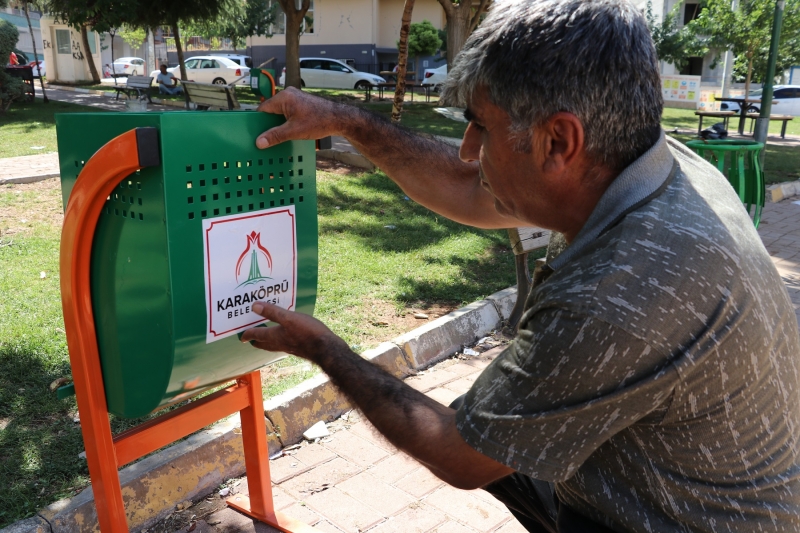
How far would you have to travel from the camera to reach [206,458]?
2.75 metres

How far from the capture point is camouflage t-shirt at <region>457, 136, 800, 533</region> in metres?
1.29

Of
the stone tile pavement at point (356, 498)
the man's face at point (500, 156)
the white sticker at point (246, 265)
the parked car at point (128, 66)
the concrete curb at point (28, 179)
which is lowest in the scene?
the stone tile pavement at point (356, 498)

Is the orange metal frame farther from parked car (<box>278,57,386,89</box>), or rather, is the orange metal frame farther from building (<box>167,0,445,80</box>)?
building (<box>167,0,445,80</box>)

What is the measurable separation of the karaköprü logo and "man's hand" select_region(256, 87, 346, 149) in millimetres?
254

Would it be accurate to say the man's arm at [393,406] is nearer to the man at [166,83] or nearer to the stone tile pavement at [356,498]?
the stone tile pavement at [356,498]

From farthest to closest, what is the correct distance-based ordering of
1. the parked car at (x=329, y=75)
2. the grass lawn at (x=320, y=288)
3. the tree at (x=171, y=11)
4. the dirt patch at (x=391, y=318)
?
1. the parked car at (x=329, y=75)
2. the tree at (x=171, y=11)
3. the dirt patch at (x=391, y=318)
4. the grass lawn at (x=320, y=288)

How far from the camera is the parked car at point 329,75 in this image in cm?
2744

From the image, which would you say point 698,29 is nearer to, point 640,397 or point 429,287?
point 429,287

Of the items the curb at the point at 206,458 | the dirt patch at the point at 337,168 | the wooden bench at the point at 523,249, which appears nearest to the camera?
the curb at the point at 206,458

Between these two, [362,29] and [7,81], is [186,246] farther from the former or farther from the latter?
[362,29]

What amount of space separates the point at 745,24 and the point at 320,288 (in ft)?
65.2

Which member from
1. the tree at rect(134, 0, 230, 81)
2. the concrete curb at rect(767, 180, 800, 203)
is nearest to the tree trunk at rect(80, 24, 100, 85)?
the tree at rect(134, 0, 230, 81)

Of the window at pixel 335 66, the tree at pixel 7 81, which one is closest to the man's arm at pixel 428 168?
the tree at pixel 7 81

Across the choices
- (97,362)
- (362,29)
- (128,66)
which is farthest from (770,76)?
(128,66)
